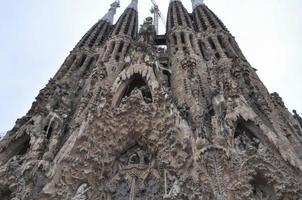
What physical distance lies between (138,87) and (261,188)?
20.1 feet

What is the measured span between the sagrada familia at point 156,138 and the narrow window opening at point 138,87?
38mm

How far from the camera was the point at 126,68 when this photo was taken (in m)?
13.7

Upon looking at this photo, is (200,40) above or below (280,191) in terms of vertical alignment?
above

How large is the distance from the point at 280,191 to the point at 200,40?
37.8 feet

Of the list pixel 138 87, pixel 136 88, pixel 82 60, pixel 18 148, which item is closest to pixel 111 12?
pixel 82 60

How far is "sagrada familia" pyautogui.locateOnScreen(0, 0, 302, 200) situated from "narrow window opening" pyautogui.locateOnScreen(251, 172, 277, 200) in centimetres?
2

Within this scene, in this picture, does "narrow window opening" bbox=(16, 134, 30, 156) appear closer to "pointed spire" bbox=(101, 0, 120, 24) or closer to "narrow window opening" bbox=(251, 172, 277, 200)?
"narrow window opening" bbox=(251, 172, 277, 200)

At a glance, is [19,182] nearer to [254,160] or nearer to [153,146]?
[153,146]

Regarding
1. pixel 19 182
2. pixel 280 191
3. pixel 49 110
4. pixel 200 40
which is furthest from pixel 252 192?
pixel 200 40

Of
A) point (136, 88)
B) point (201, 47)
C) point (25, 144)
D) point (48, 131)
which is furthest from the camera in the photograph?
point (201, 47)

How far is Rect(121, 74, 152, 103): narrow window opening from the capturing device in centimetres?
1262

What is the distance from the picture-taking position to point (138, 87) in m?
13.4

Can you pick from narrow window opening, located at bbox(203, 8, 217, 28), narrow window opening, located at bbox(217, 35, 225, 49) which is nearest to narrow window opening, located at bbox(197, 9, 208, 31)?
narrow window opening, located at bbox(203, 8, 217, 28)

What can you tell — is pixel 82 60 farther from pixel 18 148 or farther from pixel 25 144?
pixel 18 148
